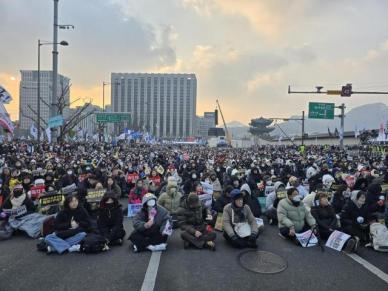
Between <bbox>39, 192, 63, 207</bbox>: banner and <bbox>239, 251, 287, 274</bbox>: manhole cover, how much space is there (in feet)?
17.1

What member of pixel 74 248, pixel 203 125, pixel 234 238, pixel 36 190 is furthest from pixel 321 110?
pixel 203 125

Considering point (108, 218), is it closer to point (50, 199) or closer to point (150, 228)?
point (150, 228)

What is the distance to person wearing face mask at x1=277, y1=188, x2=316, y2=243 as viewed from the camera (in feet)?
24.7

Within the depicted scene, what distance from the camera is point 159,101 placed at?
122875mm

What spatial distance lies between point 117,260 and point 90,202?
277 cm

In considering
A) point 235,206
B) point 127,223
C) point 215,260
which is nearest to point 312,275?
point 215,260

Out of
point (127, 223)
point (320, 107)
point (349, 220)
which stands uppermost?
point (320, 107)

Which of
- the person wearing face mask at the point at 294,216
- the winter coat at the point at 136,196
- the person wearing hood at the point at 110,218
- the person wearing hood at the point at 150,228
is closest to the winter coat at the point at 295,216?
the person wearing face mask at the point at 294,216

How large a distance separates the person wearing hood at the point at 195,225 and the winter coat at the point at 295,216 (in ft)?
5.47

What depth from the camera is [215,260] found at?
250 inches

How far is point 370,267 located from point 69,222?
5948 millimetres

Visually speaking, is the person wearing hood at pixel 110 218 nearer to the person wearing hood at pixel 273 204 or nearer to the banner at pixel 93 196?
the banner at pixel 93 196

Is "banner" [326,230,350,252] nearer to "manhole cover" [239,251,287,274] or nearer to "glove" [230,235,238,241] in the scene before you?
"manhole cover" [239,251,287,274]

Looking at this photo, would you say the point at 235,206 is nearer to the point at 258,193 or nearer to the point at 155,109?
the point at 258,193
